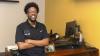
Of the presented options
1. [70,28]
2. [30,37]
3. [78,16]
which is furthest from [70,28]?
[30,37]

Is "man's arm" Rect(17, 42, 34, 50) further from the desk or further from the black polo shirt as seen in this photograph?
the desk

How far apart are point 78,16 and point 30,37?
60.7 inches

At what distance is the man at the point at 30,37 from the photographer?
2.53 m

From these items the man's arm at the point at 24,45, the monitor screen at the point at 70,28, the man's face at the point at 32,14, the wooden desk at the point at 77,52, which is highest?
the man's face at the point at 32,14

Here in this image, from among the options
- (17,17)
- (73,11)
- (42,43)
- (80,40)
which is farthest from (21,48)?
(17,17)

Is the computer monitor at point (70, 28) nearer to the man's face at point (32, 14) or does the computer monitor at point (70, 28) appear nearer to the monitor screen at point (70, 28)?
the monitor screen at point (70, 28)

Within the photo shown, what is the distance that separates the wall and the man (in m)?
1.26

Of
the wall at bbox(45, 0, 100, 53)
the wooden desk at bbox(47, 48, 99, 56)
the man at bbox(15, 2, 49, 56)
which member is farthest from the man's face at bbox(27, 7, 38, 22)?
the wall at bbox(45, 0, 100, 53)

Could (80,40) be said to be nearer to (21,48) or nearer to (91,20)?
(91,20)

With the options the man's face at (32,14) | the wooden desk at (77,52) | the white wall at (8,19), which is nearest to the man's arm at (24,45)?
the man's face at (32,14)

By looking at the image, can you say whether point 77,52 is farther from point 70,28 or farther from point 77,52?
point 70,28

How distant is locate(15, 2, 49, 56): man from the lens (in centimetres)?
253

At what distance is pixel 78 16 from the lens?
3.88 meters

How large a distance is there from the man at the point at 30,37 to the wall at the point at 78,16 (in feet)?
4.14
